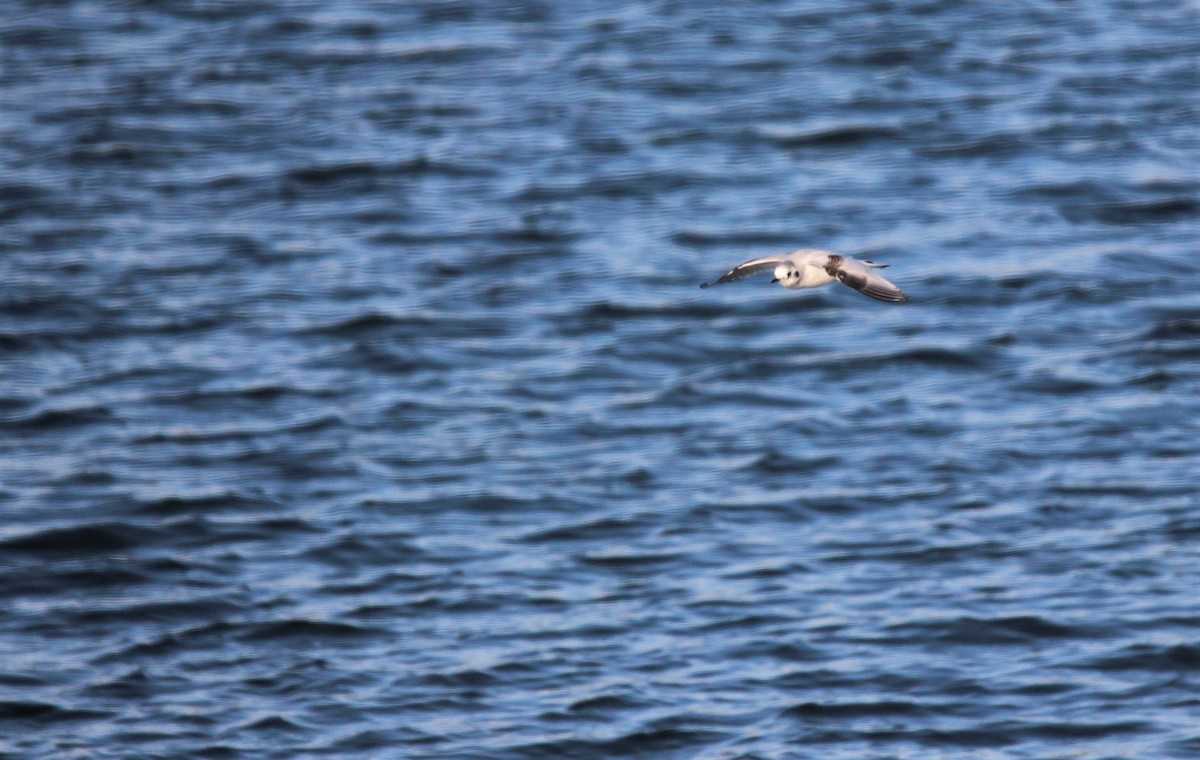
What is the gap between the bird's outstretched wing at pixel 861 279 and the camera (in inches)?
277

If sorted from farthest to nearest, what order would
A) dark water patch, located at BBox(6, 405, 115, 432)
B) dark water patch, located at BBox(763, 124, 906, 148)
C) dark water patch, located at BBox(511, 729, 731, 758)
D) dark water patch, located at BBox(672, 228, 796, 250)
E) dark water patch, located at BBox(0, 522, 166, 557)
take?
dark water patch, located at BBox(763, 124, 906, 148) < dark water patch, located at BBox(672, 228, 796, 250) < dark water patch, located at BBox(6, 405, 115, 432) < dark water patch, located at BBox(0, 522, 166, 557) < dark water patch, located at BBox(511, 729, 731, 758)

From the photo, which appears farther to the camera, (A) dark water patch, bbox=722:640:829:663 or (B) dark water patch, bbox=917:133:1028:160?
(B) dark water patch, bbox=917:133:1028:160

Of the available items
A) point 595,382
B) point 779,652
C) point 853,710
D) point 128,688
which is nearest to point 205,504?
point 128,688

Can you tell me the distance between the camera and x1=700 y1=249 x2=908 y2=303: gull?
7.16 metres

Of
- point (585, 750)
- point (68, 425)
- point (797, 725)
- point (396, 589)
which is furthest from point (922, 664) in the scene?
point (68, 425)

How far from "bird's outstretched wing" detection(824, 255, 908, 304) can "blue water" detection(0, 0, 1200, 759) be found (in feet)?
10.4

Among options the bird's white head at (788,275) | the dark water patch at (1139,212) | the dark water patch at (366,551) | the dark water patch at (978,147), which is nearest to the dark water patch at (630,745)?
the dark water patch at (366,551)

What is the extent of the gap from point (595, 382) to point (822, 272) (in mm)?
6971

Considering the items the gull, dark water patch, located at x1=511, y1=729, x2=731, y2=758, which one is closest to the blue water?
dark water patch, located at x1=511, y1=729, x2=731, y2=758

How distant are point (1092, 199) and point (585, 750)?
8935 mm

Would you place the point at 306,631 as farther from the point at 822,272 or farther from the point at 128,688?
the point at 822,272

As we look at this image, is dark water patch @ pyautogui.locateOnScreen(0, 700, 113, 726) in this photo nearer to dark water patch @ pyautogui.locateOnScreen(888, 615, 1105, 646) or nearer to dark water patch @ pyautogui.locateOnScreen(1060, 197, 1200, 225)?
dark water patch @ pyautogui.locateOnScreen(888, 615, 1105, 646)

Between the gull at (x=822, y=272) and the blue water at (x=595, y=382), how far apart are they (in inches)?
121

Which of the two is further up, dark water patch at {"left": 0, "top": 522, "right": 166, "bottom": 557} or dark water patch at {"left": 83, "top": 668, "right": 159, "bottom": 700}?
dark water patch at {"left": 0, "top": 522, "right": 166, "bottom": 557}
